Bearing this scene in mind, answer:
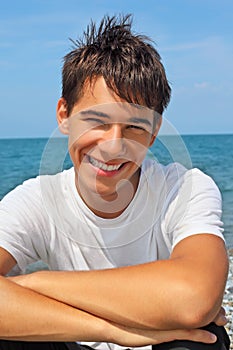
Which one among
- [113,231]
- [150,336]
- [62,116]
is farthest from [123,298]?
[62,116]

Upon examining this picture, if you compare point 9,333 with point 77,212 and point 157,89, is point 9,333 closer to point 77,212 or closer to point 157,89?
point 77,212

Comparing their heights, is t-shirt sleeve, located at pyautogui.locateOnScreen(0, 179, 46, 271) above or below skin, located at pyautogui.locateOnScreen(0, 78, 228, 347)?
above

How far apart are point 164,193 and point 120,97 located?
498 mm

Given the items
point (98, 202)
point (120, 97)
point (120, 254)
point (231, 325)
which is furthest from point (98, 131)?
point (231, 325)

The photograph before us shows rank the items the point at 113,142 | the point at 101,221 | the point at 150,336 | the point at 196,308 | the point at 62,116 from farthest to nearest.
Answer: the point at 62,116
the point at 101,221
the point at 113,142
the point at 150,336
the point at 196,308

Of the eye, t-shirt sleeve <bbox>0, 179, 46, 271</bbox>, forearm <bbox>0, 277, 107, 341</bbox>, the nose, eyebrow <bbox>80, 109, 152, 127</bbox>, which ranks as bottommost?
forearm <bbox>0, 277, 107, 341</bbox>

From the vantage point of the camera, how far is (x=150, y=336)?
2.39 metres

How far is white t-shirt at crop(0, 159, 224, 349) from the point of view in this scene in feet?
8.82

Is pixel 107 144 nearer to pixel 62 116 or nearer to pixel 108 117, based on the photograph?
pixel 108 117

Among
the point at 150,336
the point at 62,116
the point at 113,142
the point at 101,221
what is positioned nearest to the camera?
the point at 150,336

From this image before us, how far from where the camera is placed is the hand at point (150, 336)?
235cm

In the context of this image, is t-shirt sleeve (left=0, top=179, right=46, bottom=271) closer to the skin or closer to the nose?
the skin

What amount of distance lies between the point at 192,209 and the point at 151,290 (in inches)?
18.8

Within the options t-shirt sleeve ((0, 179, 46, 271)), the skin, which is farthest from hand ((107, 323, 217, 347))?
t-shirt sleeve ((0, 179, 46, 271))
